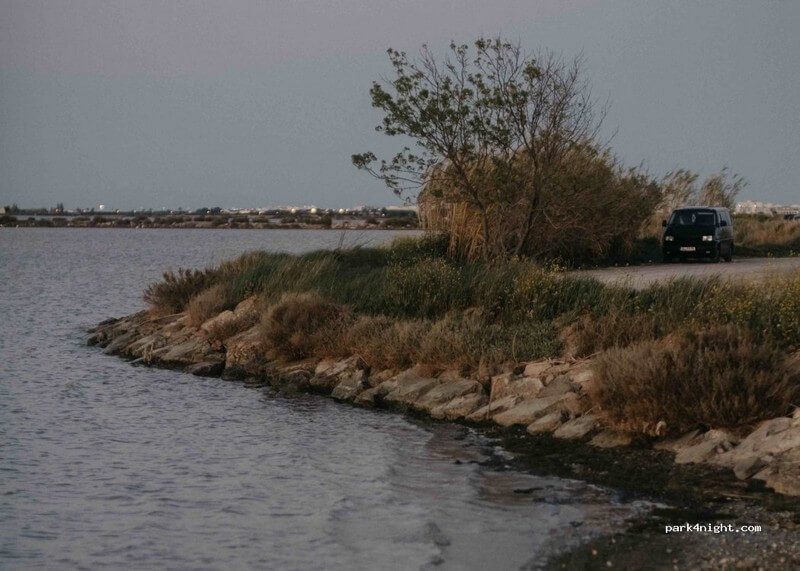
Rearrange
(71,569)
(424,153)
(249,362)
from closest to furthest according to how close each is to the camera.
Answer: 1. (71,569)
2. (249,362)
3. (424,153)

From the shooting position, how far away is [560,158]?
32.0 m

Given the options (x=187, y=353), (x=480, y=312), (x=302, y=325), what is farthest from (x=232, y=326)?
(x=480, y=312)

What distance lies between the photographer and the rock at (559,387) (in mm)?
15922

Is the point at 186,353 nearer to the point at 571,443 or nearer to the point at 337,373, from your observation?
the point at 337,373

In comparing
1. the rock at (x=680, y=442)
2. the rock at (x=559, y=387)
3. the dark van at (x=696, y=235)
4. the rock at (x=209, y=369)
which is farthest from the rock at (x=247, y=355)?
the dark van at (x=696, y=235)

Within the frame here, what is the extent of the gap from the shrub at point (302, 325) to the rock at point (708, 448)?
9.11 m

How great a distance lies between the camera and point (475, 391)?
17.3m

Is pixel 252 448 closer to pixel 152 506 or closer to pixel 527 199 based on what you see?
pixel 152 506

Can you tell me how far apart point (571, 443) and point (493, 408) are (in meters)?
2.22

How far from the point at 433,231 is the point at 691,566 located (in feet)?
79.8

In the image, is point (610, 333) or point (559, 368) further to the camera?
point (610, 333)

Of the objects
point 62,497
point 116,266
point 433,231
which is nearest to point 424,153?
point 433,231

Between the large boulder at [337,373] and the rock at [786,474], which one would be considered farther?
the large boulder at [337,373]

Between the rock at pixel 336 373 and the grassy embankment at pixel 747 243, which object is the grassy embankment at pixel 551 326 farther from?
the grassy embankment at pixel 747 243
